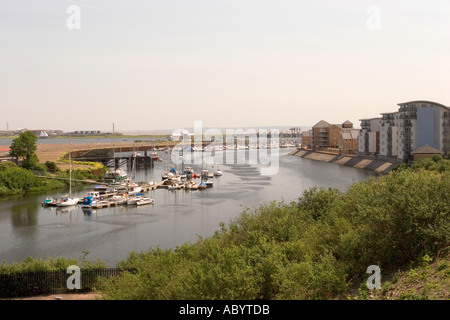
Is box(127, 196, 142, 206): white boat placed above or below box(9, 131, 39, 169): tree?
below

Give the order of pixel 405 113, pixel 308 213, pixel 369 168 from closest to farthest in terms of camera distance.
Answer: pixel 308 213
pixel 405 113
pixel 369 168

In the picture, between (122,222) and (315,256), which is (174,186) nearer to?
(122,222)

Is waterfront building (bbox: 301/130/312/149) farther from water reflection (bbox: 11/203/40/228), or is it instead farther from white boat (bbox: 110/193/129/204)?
water reflection (bbox: 11/203/40/228)

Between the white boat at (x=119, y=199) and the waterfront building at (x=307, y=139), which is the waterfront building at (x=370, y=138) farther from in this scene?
the white boat at (x=119, y=199)

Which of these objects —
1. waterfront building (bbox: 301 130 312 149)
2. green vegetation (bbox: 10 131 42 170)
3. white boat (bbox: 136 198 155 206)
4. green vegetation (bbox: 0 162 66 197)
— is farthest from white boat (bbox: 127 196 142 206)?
waterfront building (bbox: 301 130 312 149)

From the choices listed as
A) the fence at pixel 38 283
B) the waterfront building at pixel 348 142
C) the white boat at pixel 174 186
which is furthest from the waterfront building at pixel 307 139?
the fence at pixel 38 283
